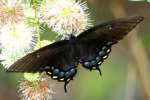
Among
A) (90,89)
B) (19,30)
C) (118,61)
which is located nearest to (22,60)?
(19,30)

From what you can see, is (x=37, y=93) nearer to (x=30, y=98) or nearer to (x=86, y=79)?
(x=30, y=98)

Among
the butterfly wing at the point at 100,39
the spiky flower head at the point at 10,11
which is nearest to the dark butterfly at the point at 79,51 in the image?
the butterfly wing at the point at 100,39

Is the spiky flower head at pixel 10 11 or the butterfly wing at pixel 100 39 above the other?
the spiky flower head at pixel 10 11

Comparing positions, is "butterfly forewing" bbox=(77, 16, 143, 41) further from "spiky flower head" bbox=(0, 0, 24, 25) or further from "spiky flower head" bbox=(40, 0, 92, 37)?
"spiky flower head" bbox=(0, 0, 24, 25)

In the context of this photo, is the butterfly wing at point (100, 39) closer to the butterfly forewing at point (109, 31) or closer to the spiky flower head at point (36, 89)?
the butterfly forewing at point (109, 31)

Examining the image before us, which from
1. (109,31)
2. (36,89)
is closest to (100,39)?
(109,31)

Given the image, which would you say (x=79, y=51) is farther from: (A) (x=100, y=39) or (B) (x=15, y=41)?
(B) (x=15, y=41)

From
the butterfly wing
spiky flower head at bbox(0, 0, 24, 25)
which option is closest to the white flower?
spiky flower head at bbox(0, 0, 24, 25)
